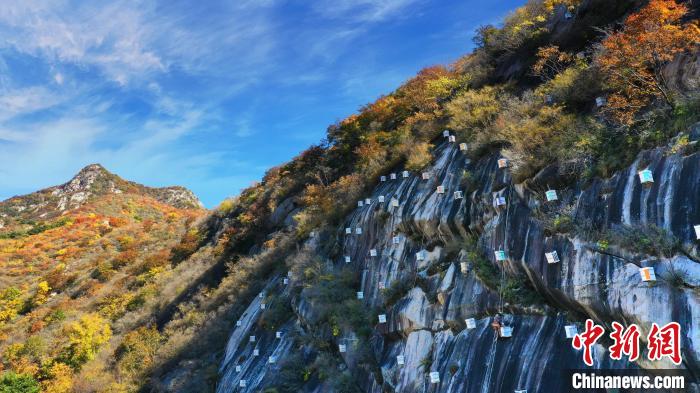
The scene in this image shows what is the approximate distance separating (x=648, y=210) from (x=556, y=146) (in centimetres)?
317

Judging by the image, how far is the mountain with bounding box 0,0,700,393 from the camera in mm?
8133

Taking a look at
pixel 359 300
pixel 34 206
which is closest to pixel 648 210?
pixel 359 300

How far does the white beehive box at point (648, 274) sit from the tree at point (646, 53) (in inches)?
153

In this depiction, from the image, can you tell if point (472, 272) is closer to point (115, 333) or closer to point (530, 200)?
point (530, 200)

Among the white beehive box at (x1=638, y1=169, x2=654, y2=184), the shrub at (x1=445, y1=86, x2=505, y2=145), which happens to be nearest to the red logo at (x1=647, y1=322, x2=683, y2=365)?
the white beehive box at (x1=638, y1=169, x2=654, y2=184)

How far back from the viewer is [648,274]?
7277 mm

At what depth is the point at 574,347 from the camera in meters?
8.17

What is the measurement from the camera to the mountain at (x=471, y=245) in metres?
8.13

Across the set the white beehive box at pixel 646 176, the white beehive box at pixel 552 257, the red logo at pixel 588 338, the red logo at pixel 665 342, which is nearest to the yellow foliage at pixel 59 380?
the white beehive box at pixel 552 257

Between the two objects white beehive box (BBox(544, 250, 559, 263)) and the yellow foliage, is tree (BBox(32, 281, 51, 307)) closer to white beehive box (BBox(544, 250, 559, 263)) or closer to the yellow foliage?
the yellow foliage

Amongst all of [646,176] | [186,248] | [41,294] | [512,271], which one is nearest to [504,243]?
[512,271]

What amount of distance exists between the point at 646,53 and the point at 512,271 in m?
5.84

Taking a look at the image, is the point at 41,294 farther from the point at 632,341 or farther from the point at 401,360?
the point at 632,341

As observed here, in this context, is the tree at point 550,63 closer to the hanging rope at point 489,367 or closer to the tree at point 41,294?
the hanging rope at point 489,367
